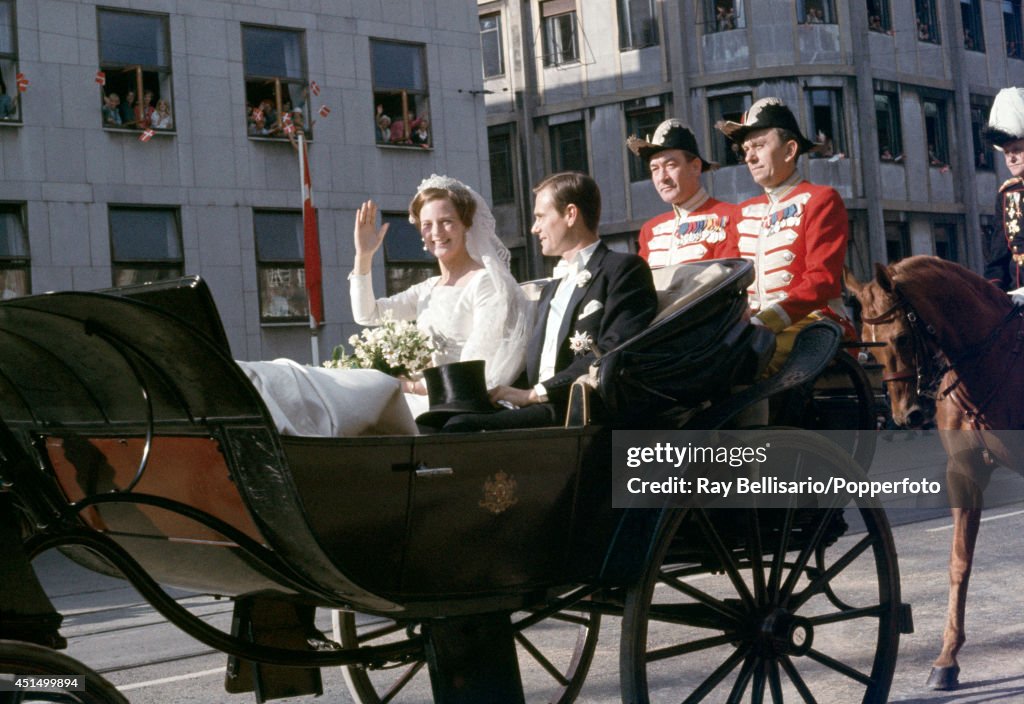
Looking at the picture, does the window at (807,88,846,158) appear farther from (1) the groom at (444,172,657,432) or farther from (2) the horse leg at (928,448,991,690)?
(1) the groom at (444,172,657,432)

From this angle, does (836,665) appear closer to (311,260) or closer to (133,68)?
(311,260)

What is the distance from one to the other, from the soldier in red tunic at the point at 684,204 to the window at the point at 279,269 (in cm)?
1259

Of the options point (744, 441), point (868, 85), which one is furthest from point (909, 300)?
point (868, 85)

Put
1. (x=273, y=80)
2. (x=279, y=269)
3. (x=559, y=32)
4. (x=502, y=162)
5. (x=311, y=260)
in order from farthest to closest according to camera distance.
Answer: (x=502, y=162), (x=559, y=32), (x=273, y=80), (x=279, y=269), (x=311, y=260)

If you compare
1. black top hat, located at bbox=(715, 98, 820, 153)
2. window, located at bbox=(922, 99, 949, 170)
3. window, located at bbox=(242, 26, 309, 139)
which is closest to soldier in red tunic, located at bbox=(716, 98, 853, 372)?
black top hat, located at bbox=(715, 98, 820, 153)

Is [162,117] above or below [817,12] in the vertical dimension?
below

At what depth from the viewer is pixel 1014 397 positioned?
5621 millimetres

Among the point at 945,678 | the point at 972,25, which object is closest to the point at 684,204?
the point at 945,678

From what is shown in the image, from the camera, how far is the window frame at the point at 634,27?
1061 inches

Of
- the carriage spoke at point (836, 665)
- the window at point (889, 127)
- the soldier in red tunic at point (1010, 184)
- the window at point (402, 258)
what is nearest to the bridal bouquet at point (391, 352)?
the carriage spoke at point (836, 665)

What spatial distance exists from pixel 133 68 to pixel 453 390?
14592mm

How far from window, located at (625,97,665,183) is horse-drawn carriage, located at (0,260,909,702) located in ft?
75.4

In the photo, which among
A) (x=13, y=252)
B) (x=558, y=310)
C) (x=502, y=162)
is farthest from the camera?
(x=502, y=162)

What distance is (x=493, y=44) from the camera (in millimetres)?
28906
